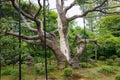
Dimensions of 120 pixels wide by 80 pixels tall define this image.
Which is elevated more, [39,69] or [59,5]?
[59,5]

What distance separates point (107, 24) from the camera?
1270cm

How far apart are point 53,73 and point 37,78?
953 mm

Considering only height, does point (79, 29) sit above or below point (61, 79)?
above

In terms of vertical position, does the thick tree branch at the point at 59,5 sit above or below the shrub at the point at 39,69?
above

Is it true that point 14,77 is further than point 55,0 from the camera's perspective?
No

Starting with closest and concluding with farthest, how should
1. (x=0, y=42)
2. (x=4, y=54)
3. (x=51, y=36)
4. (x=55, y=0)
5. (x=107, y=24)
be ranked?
1. (x=0, y=42)
2. (x=4, y=54)
3. (x=51, y=36)
4. (x=55, y=0)
5. (x=107, y=24)

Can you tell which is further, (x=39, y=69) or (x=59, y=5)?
(x=59, y=5)

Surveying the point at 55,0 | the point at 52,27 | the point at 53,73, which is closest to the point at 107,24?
the point at 52,27

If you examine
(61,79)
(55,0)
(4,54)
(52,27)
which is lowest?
(61,79)

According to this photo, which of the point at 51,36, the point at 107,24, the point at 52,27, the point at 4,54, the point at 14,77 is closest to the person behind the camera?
the point at 4,54

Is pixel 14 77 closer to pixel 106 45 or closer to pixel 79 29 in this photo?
pixel 106 45

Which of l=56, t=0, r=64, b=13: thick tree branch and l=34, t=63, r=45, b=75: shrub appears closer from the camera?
l=34, t=63, r=45, b=75: shrub

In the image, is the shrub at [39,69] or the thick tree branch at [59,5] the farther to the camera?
the thick tree branch at [59,5]

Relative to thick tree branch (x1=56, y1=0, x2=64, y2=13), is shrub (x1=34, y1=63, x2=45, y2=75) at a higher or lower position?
lower
